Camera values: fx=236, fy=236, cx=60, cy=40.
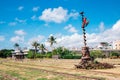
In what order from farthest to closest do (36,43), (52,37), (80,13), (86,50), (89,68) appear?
(36,43) → (52,37) → (80,13) → (86,50) → (89,68)

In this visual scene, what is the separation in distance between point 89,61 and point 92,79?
14.3m

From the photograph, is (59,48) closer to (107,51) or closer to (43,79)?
(107,51)

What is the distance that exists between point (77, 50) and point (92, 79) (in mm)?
113295

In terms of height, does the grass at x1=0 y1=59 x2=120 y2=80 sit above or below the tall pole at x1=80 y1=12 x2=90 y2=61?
below

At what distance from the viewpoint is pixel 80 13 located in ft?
119

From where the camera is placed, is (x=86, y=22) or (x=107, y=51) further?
(x=107, y=51)

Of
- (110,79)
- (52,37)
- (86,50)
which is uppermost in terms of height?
(52,37)

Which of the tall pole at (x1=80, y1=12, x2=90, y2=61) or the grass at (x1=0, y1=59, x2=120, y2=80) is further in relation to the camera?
the tall pole at (x1=80, y1=12, x2=90, y2=61)

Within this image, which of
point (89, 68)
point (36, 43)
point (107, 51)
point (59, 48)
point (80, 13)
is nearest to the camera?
point (89, 68)

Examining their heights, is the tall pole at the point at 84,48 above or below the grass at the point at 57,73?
above

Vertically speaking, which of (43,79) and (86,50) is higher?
(86,50)

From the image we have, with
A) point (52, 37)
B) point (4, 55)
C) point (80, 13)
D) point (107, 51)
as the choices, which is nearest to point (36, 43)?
point (52, 37)

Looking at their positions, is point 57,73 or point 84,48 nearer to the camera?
point 57,73

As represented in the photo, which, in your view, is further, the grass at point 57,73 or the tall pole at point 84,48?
the tall pole at point 84,48
